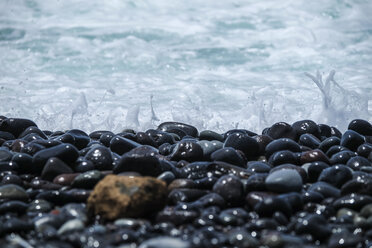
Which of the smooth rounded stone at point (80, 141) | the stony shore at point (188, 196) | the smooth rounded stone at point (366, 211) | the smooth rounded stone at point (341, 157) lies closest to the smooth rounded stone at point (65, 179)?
the stony shore at point (188, 196)

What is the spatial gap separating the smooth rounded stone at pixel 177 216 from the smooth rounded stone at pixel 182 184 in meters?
0.59

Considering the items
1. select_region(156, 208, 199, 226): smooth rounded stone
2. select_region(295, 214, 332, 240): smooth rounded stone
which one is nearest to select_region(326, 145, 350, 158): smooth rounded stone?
select_region(295, 214, 332, 240): smooth rounded stone

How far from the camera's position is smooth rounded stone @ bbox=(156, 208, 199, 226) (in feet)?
10.5

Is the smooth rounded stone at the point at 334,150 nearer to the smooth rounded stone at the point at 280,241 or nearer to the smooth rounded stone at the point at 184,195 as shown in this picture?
the smooth rounded stone at the point at 184,195

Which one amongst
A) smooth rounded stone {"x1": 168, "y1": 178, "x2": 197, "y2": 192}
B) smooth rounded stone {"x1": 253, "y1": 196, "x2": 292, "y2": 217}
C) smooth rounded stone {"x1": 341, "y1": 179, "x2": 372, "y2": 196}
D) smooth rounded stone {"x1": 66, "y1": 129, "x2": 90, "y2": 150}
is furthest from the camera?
smooth rounded stone {"x1": 66, "y1": 129, "x2": 90, "y2": 150}

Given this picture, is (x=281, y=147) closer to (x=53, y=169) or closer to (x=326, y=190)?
(x=326, y=190)

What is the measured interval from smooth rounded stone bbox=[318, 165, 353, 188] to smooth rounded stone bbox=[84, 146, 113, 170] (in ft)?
5.94

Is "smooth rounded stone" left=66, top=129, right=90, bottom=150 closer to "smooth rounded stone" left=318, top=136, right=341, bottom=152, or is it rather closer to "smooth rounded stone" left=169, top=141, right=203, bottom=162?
"smooth rounded stone" left=169, top=141, right=203, bottom=162

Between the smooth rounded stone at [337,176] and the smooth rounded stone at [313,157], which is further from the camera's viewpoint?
the smooth rounded stone at [313,157]

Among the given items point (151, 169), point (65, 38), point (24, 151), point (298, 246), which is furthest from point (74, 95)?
point (298, 246)

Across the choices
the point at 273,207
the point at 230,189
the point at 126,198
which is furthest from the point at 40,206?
the point at 273,207

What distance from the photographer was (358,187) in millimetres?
3760

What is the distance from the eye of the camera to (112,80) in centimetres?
1611

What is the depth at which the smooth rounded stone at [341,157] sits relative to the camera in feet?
15.4
